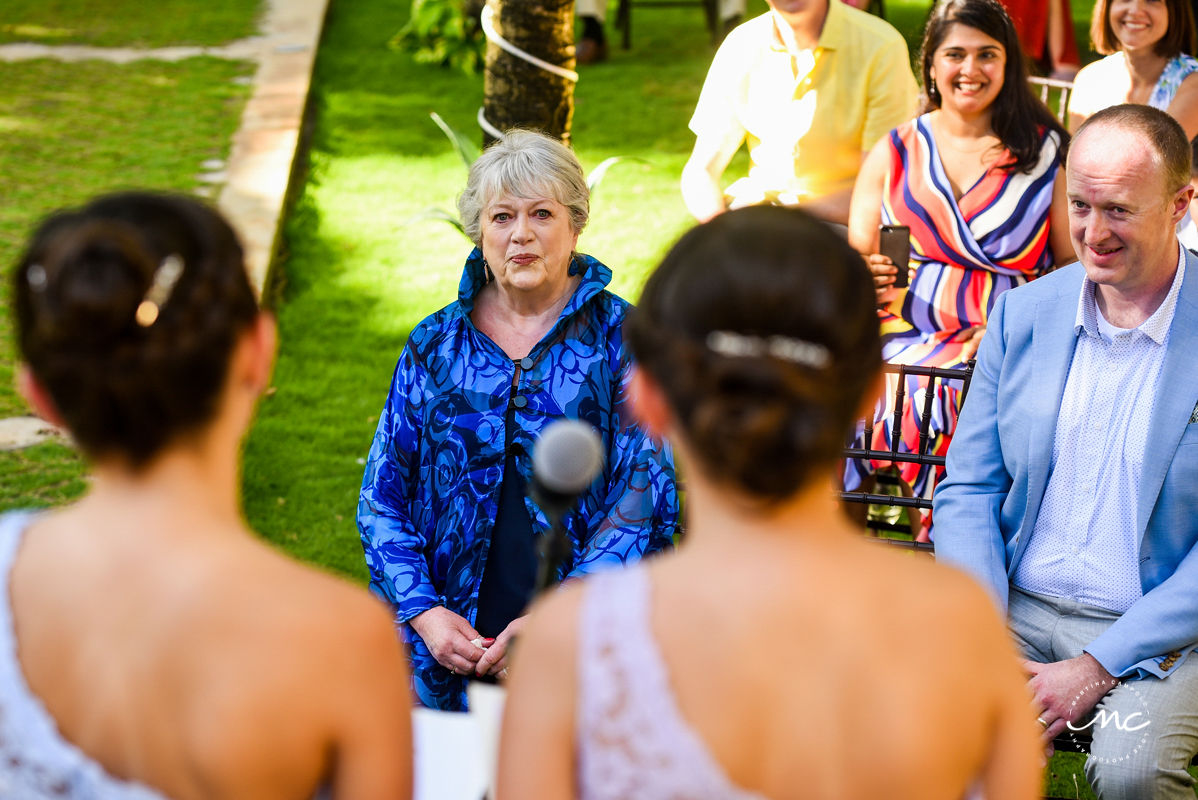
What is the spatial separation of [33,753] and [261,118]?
7659 millimetres

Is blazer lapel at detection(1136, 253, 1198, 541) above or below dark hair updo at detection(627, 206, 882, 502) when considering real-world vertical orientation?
below

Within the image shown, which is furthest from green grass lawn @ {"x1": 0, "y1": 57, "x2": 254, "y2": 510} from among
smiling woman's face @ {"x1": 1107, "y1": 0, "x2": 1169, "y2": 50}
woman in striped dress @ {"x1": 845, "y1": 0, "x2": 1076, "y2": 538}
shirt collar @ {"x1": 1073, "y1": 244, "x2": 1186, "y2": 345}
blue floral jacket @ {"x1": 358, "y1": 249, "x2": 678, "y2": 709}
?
smiling woman's face @ {"x1": 1107, "y1": 0, "x2": 1169, "y2": 50}

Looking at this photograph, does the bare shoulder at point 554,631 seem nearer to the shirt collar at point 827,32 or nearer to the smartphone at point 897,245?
the smartphone at point 897,245

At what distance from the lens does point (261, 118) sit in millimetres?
8477

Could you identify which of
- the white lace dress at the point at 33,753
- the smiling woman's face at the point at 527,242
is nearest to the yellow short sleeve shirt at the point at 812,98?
the smiling woman's face at the point at 527,242

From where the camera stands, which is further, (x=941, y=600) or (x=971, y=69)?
(x=971, y=69)

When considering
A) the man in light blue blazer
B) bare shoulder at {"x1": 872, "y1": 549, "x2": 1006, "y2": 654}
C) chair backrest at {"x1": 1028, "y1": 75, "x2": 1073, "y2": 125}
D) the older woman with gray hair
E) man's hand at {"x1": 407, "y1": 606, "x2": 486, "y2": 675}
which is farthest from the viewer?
chair backrest at {"x1": 1028, "y1": 75, "x2": 1073, "y2": 125}

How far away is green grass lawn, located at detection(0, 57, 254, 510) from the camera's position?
702cm

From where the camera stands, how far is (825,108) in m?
4.50

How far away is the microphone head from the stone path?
9.07 ft

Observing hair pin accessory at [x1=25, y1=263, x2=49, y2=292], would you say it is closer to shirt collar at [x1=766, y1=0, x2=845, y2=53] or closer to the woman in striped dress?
the woman in striped dress

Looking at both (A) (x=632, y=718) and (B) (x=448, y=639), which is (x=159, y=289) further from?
(B) (x=448, y=639)

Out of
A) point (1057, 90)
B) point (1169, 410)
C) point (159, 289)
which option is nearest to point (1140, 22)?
point (1169, 410)

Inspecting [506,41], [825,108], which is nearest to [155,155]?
[506,41]
